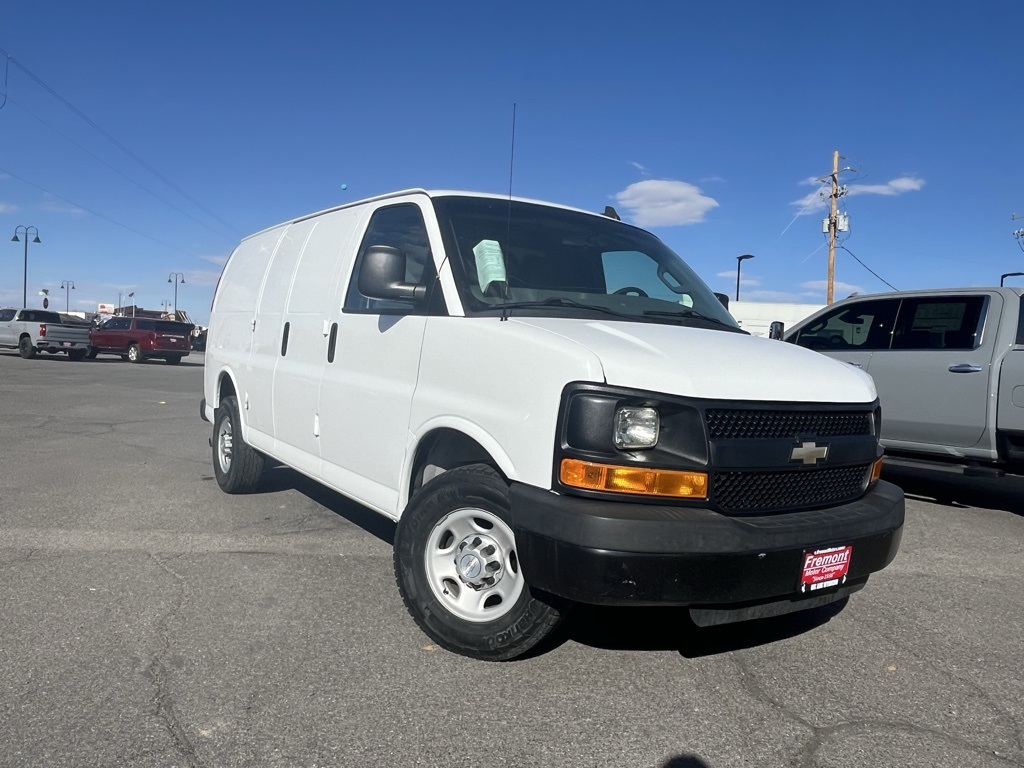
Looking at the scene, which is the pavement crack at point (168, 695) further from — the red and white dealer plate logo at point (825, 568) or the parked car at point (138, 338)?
the parked car at point (138, 338)

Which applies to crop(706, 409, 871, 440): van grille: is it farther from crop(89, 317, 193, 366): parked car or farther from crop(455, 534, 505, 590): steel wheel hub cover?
crop(89, 317, 193, 366): parked car

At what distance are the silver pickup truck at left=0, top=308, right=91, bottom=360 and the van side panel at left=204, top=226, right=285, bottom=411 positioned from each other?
25.7 meters

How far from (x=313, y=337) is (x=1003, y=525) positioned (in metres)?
5.59

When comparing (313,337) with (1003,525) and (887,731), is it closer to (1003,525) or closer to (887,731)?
(887,731)

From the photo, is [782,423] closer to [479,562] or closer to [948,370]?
[479,562]

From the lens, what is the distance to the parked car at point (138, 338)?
30.4 metres

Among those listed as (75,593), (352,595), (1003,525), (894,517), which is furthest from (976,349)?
(75,593)

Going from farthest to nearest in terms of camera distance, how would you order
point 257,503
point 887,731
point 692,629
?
point 257,503
point 692,629
point 887,731

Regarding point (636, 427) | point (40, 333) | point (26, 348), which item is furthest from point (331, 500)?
point (26, 348)

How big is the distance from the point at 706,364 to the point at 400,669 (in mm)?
1721

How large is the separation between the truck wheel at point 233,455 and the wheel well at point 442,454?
9.09 ft

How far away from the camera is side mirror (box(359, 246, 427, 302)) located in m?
3.79

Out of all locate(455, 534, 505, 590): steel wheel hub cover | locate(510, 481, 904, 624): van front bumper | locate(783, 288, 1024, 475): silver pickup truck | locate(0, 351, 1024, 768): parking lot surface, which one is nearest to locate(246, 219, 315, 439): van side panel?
locate(0, 351, 1024, 768): parking lot surface

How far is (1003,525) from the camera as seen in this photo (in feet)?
22.0
